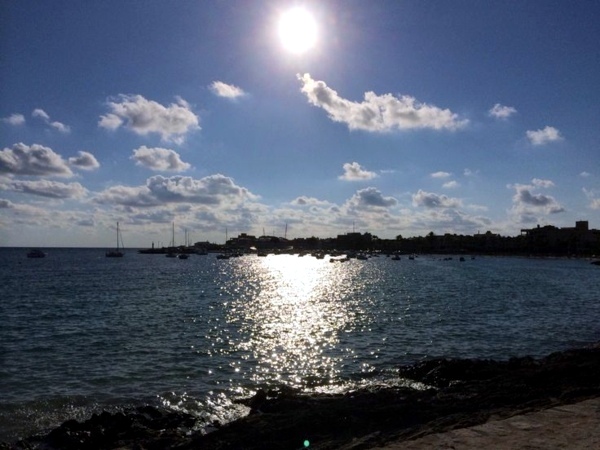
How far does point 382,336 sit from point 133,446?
19.5 meters

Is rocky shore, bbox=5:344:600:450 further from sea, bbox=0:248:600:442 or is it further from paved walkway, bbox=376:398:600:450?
sea, bbox=0:248:600:442

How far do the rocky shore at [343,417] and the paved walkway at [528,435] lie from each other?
1.77 feet

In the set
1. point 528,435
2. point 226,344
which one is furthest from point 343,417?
point 226,344

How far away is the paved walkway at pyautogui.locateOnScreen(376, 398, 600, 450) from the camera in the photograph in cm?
877

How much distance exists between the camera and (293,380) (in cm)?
A: 1988

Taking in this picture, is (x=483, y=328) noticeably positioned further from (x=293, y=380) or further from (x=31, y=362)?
(x=31, y=362)

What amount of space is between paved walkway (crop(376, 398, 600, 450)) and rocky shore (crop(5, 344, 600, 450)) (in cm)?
54

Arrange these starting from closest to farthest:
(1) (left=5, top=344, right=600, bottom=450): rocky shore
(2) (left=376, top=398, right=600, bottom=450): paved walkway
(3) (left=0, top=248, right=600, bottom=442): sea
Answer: (2) (left=376, top=398, right=600, bottom=450): paved walkway
(1) (left=5, top=344, right=600, bottom=450): rocky shore
(3) (left=0, top=248, right=600, bottom=442): sea

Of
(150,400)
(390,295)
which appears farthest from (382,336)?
(390,295)

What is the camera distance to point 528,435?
938 cm

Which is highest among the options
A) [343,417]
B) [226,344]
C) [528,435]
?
[528,435]

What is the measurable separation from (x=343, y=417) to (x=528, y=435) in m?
5.05

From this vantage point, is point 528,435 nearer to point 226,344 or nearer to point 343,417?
point 343,417

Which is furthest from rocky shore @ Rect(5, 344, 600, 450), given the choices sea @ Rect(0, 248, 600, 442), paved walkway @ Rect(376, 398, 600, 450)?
sea @ Rect(0, 248, 600, 442)
